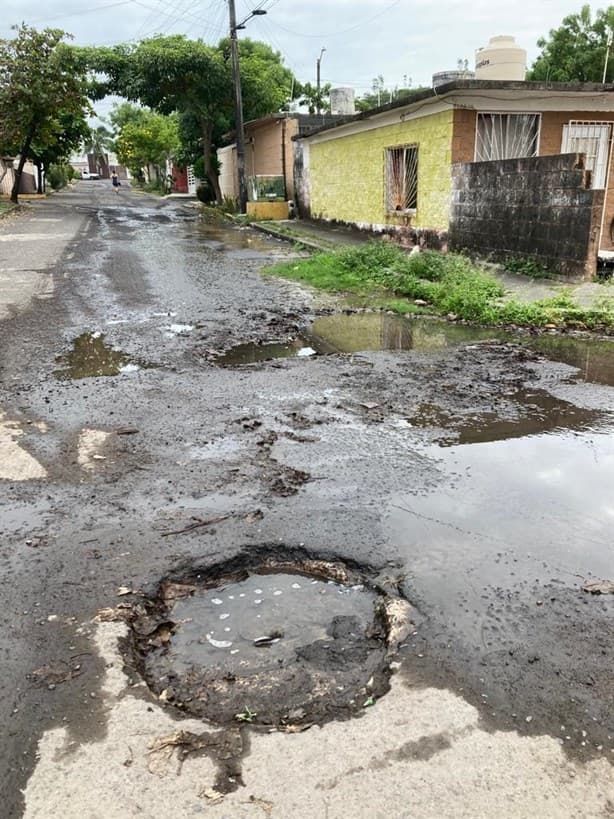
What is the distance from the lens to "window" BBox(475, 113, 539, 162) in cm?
1352

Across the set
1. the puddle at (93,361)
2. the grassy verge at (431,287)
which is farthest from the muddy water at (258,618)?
the grassy verge at (431,287)

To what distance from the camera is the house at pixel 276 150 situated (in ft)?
88.0

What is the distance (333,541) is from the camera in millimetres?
3498

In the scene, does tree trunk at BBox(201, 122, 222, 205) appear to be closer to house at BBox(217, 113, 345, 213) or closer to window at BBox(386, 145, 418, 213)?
house at BBox(217, 113, 345, 213)

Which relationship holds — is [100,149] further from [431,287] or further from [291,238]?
[431,287]

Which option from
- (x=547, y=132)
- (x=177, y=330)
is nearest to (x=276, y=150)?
(x=547, y=132)

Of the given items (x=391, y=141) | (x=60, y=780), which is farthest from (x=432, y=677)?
(x=391, y=141)

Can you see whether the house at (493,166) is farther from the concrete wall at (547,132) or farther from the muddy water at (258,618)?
the muddy water at (258,618)

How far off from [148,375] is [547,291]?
19.7ft

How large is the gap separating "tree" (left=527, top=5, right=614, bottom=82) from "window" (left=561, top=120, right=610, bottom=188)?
71.9 feet

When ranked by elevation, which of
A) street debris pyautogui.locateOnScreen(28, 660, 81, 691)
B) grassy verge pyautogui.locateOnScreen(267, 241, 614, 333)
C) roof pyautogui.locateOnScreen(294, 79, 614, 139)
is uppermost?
roof pyautogui.locateOnScreen(294, 79, 614, 139)

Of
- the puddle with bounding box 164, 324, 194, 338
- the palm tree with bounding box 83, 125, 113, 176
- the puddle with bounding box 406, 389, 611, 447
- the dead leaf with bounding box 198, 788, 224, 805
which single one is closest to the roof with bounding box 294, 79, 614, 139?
the puddle with bounding box 164, 324, 194, 338

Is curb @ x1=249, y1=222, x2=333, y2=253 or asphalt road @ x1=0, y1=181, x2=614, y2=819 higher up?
curb @ x1=249, y1=222, x2=333, y2=253

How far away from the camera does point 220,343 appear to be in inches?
298
